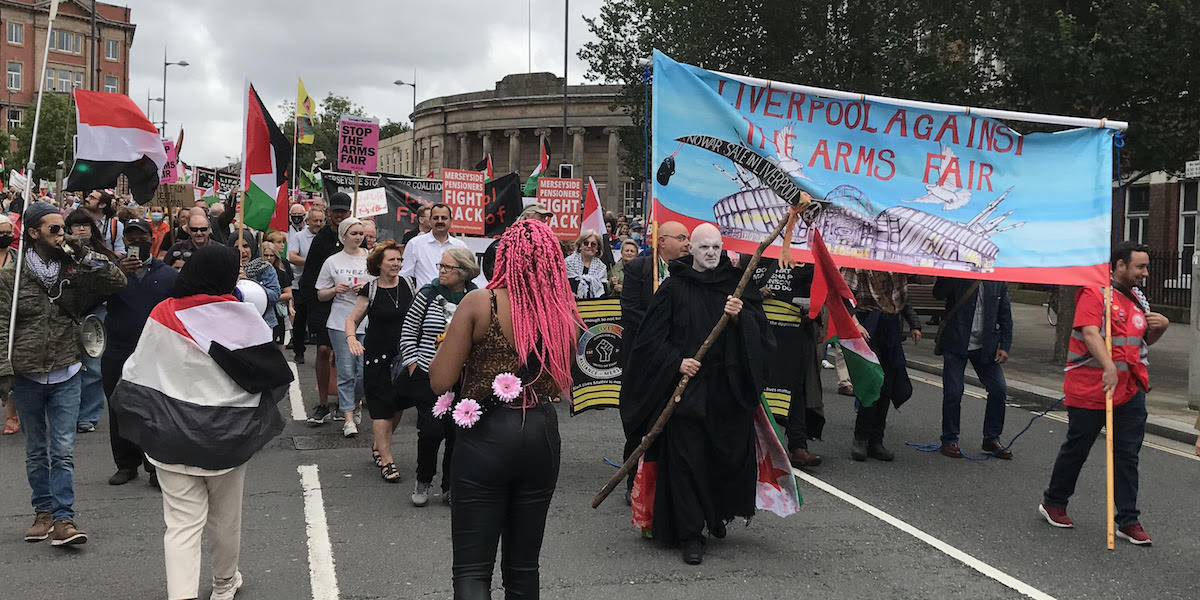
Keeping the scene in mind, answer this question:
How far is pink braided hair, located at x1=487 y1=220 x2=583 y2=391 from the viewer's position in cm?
365

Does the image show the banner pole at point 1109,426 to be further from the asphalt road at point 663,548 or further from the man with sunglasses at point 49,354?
the man with sunglasses at point 49,354

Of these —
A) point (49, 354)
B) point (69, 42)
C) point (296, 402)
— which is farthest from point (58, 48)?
point (49, 354)

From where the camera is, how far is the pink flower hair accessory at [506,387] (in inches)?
140

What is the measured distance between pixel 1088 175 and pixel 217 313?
502cm

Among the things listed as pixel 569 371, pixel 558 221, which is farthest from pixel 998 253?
pixel 558 221

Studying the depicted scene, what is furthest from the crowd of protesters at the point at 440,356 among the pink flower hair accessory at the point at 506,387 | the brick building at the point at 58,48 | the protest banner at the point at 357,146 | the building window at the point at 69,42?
the building window at the point at 69,42

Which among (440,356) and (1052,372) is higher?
(440,356)

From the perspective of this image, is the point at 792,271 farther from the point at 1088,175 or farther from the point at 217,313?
the point at 217,313

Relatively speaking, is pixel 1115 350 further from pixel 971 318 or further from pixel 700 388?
pixel 700 388

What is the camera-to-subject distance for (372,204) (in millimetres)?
13961

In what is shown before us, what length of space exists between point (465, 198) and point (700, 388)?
27.7 ft

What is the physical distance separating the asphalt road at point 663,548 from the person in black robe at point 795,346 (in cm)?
35

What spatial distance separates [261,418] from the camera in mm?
4379

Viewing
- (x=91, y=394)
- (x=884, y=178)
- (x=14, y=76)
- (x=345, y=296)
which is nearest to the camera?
(x=884, y=178)
